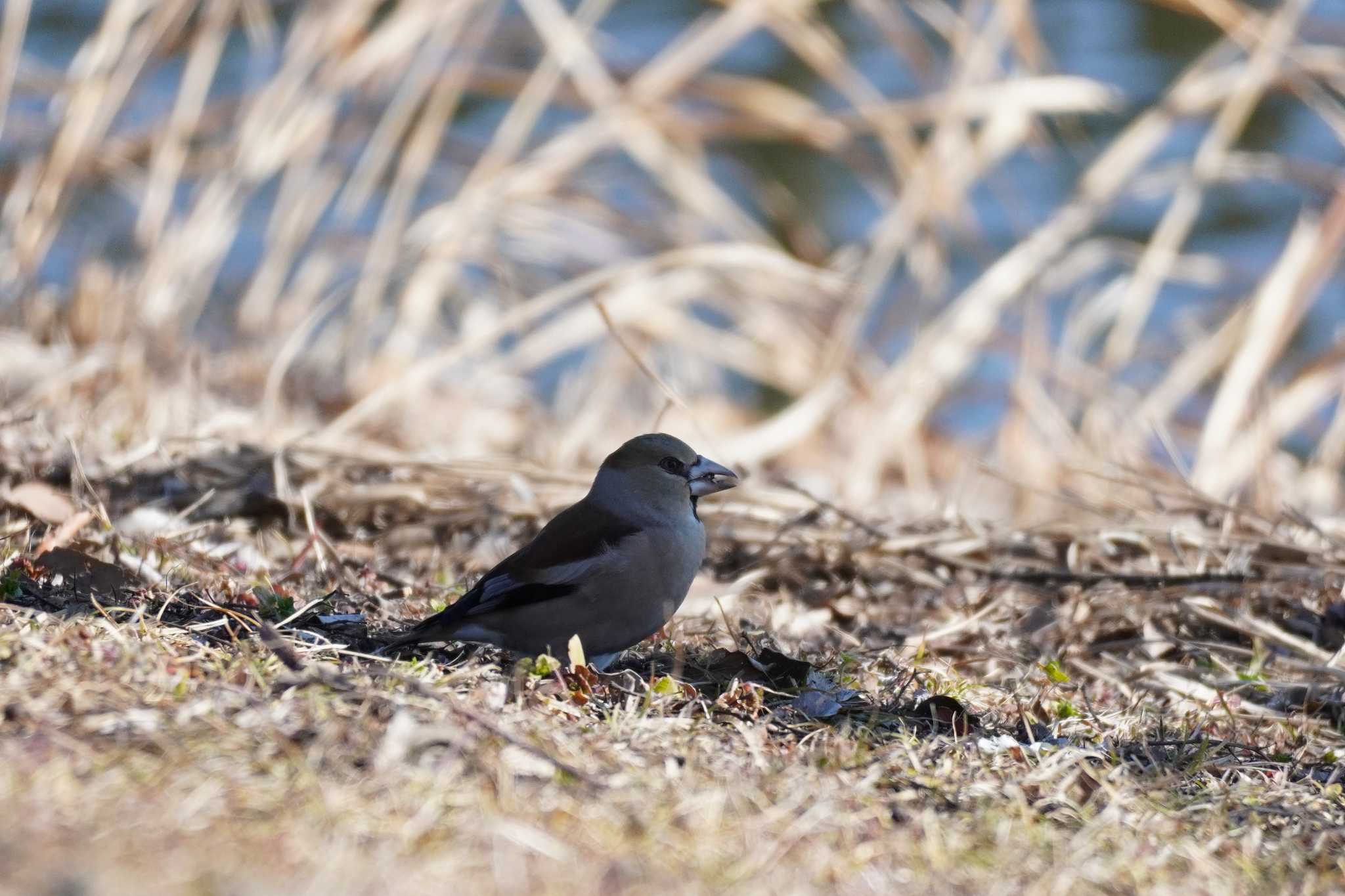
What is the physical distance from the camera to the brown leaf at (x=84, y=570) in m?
3.70

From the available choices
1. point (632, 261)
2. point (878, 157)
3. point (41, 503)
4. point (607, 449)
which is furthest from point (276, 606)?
point (878, 157)

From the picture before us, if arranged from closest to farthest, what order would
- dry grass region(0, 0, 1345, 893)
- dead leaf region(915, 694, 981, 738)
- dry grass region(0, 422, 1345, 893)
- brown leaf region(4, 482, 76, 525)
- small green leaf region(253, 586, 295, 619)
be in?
dry grass region(0, 422, 1345, 893)
dry grass region(0, 0, 1345, 893)
dead leaf region(915, 694, 981, 738)
small green leaf region(253, 586, 295, 619)
brown leaf region(4, 482, 76, 525)

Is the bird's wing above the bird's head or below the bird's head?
below

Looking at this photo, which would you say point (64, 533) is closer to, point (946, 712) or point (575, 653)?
point (575, 653)

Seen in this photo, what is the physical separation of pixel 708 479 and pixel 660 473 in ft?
0.44

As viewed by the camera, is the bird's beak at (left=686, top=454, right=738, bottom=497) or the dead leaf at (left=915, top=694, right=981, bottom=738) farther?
the bird's beak at (left=686, top=454, right=738, bottom=497)

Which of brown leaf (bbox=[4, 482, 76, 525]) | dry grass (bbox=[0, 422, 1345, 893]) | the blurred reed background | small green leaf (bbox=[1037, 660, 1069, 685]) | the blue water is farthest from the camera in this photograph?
the blue water

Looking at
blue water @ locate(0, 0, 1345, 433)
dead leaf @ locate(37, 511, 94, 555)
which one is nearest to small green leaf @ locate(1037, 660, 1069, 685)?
dead leaf @ locate(37, 511, 94, 555)

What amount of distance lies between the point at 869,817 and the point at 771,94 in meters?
5.82

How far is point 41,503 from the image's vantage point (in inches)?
176

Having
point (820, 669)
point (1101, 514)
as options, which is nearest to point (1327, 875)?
point (820, 669)

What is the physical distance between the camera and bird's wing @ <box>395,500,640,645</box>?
3.48 meters

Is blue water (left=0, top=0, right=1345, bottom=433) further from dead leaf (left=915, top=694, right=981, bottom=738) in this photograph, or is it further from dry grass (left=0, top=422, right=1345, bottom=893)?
dead leaf (left=915, top=694, right=981, bottom=738)

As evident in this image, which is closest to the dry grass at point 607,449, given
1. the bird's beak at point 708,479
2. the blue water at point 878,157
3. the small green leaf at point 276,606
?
the small green leaf at point 276,606
